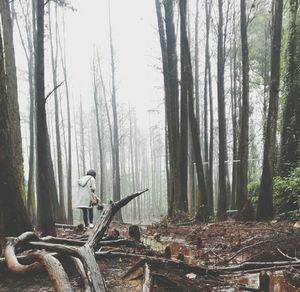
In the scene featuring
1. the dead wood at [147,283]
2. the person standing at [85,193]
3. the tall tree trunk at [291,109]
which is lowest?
the person standing at [85,193]

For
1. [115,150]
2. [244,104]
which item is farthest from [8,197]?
[115,150]

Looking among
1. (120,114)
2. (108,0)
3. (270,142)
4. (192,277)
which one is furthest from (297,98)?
(120,114)

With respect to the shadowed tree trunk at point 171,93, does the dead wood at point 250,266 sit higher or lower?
lower

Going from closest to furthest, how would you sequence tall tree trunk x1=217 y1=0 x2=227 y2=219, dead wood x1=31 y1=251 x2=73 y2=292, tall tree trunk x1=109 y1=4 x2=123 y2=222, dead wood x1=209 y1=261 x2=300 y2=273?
dead wood x1=31 y1=251 x2=73 y2=292, dead wood x1=209 y1=261 x2=300 y2=273, tall tree trunk x1=217 y1=0 x2=227 y2=219, tall tree trunk x1=109 y1=4 x2=123 y2=222

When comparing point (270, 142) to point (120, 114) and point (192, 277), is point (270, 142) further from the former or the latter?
point (120, 114)

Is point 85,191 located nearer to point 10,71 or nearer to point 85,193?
point 85,193

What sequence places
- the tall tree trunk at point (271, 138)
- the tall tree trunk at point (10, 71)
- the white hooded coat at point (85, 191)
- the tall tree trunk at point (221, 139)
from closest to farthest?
the tall tree trunk at point (10, 71)
the white hooded coat at point (85, 191)
the tall tree trunk at point (271, 138)
the tall tree trunk at point (221, 139)

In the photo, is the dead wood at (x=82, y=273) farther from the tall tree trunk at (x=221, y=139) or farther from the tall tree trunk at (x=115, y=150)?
the tall tree trunk at (x=115, y=150)

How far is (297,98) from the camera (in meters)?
10.5

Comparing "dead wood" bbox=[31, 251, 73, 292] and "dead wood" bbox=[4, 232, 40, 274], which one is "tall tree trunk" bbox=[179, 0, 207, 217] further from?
"dead wood" bbox=[31, 251, 73, 292]

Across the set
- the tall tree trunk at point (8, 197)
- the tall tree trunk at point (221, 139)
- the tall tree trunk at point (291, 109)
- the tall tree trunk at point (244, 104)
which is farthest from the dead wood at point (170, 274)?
the tall tree trunk at point (221, 139)

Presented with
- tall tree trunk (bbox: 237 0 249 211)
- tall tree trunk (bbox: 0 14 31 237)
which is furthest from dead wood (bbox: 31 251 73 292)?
tall tree trunk (bbox: 237 0 249 211)

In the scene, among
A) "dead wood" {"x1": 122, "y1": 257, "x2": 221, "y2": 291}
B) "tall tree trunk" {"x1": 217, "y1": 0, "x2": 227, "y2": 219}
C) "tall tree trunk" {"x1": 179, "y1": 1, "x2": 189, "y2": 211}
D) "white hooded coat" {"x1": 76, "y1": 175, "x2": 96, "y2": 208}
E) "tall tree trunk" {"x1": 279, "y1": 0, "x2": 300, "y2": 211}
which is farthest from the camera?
"tall tree trunk" {"x1": 217, "y1": 0, "x2": 227, "y2": 219}

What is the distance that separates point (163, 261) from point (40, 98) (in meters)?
4.16
